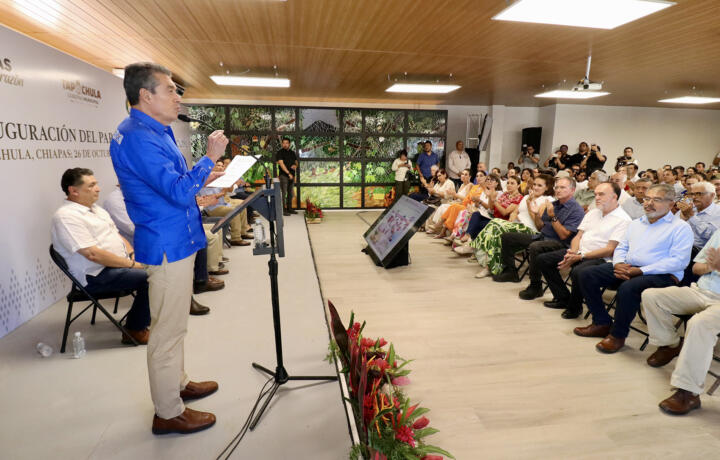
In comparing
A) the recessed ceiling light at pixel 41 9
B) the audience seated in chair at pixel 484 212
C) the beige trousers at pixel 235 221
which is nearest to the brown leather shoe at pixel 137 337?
the beige trousers at pixel 235 221

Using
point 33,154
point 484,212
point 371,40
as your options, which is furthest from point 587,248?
point 33,154

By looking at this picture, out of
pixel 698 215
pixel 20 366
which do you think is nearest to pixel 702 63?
pixel 698 215

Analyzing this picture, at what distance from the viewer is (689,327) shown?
2266 mm

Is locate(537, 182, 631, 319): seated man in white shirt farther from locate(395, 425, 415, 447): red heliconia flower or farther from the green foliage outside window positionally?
the green foliage outside window

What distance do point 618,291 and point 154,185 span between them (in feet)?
10.5

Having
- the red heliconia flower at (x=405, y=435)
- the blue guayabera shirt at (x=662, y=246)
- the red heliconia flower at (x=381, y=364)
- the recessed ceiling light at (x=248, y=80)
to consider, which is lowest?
the red heliconia flower at (x=381, y=364)

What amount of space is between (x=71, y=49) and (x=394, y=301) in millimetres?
5582

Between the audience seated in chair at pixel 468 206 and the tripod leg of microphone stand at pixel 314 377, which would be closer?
the tripod leg of microphone stand at pixel 314 377

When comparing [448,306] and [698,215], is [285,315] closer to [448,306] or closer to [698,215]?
[448,306]

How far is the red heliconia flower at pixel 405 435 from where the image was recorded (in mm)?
1688

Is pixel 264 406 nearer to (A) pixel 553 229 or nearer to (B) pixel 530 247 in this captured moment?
(B) pixel 530 247

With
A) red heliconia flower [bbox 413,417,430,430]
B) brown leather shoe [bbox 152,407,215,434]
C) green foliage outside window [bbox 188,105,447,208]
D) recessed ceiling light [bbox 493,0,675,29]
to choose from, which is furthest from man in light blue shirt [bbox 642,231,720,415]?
green foliage outside window [bbox 188,105,447,208]

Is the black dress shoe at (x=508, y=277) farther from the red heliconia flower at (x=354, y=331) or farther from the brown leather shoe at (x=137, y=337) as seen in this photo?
the brown leather shoe at (x=137, y=337)

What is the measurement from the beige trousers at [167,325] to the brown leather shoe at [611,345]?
291cm
